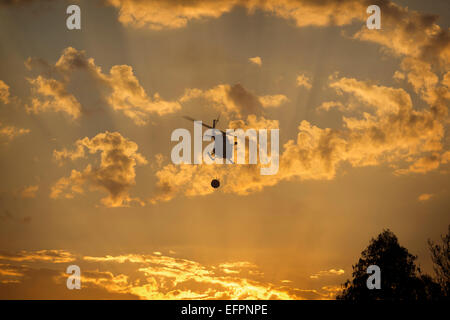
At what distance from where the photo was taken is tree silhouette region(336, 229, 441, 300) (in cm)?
5719

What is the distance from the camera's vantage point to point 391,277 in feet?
191

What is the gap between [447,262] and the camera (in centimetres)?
5631

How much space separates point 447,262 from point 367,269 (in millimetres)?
10300

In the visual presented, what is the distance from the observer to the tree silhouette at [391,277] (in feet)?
188

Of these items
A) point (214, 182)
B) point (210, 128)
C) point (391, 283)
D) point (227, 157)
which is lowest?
point (391, 283)
